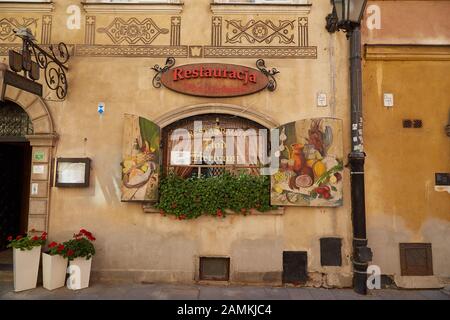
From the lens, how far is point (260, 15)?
6.38 metres

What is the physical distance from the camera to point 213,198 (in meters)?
6.00

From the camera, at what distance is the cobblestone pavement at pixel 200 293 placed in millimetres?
5379

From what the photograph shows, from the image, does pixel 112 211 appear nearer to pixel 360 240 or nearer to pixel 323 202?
pixel 323 202

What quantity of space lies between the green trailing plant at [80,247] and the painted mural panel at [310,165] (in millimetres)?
3212

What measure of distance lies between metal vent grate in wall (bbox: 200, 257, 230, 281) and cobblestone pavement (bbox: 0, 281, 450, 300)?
272mm

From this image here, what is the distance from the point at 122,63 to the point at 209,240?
3647 mm

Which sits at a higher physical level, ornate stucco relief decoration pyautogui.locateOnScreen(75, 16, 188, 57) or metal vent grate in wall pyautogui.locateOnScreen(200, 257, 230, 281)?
ornate stucco relief decoration pyautogui.locateOnScreen(75, 16, 188, 57)

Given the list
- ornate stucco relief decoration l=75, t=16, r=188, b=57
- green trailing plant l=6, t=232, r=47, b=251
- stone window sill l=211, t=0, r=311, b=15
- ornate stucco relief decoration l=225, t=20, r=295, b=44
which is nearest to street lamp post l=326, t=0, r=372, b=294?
stone window sill l=211, t=0, r=311, b=15

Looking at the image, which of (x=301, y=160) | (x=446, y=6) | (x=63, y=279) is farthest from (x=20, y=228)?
(x=446, y=6)

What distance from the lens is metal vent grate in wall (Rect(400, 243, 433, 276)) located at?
5.95 metres

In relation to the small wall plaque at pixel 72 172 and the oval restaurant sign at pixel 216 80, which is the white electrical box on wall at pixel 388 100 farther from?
the small wall plaque at pixel 72 172

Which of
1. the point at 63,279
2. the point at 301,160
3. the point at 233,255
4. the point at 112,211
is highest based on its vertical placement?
the point at 301,160

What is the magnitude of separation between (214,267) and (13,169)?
5433 millimetres

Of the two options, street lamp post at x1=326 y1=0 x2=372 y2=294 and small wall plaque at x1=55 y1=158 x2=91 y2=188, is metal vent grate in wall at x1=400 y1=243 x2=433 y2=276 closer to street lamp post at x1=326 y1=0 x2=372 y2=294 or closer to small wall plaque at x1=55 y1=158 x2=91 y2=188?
street lamp post at x1=326 y1=0 x2=372 y2=294
